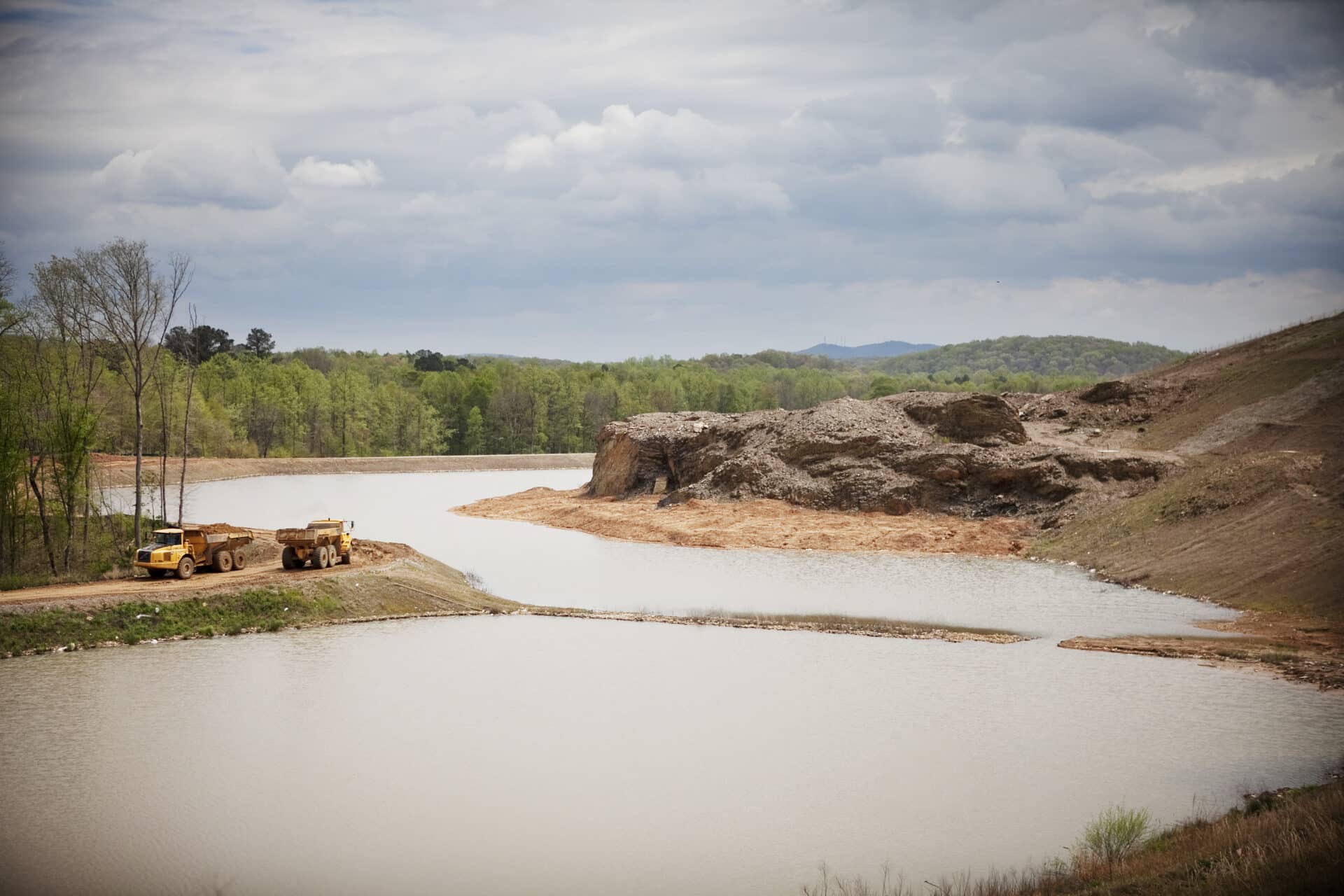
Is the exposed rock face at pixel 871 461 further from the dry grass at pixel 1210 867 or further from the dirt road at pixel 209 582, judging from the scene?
the dry grass at pixel 1210 867

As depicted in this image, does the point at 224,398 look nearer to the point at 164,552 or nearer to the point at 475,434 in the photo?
the point at 475,434

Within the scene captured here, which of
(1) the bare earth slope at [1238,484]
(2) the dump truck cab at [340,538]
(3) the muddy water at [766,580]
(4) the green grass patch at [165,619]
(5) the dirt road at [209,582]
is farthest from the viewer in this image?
(2) the dump truck cab at [340,538]

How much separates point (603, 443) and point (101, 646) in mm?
35603

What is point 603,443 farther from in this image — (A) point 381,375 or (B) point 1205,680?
A: (A) point 381,375

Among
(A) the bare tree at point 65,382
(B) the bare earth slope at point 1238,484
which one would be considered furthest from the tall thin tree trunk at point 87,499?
(B) the bare earth slope at point 1238,484

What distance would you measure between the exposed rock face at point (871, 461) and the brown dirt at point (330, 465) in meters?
27.4

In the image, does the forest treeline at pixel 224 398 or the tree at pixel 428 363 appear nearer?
the forest treeline at pixel 224 398

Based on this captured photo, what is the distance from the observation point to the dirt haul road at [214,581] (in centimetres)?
2175

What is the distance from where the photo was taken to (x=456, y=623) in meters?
23.9

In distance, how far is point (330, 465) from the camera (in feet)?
256

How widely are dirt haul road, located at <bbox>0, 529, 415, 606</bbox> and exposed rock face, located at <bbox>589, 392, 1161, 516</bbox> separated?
1969 cm

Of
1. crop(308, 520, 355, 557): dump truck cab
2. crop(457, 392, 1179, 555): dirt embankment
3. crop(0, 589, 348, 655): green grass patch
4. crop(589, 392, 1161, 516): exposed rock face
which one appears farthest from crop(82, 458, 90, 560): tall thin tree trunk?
crop(589, 392, 1161, 516): exposed rock face

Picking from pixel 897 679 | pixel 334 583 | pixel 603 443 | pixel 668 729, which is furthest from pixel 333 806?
pixel 603 443

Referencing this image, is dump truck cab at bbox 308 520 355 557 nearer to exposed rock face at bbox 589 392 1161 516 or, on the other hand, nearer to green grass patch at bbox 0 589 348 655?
green grass patch at bbox 0 589 348 655
